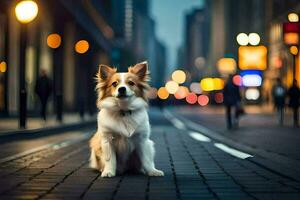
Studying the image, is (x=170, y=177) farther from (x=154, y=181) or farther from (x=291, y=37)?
(x=291, y=37)

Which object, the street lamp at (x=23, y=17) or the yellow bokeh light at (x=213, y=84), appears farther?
the yellow bokeh light at (x=213, y=84)

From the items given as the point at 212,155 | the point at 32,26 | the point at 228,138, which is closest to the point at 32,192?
the point at 212,155

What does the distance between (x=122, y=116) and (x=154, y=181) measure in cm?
91

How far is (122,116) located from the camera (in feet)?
27.9

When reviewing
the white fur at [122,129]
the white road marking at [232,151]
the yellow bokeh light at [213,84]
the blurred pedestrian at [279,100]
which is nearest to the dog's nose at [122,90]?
the white fur at [122,129]

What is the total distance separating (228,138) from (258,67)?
Answer: 1634 inches

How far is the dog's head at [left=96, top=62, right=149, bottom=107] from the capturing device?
27.1ft

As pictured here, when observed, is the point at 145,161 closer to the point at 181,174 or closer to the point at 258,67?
the point at 181,174

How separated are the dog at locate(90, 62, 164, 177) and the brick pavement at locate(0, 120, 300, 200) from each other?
0.35m

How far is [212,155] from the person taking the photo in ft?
42.5

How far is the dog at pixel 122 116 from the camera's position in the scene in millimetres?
8359

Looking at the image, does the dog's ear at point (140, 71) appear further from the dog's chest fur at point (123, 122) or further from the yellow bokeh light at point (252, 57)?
the yellow bokeh light at point (252, 57)

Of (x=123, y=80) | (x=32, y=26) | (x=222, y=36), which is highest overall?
(x=222, y=36)

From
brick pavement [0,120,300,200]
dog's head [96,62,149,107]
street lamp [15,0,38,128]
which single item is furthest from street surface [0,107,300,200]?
street lamp [15,0,38,128]
